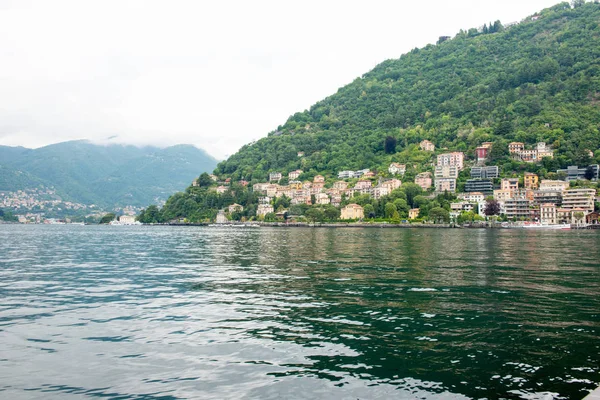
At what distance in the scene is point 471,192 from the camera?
130 m

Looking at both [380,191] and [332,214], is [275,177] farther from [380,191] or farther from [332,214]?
[332,214]

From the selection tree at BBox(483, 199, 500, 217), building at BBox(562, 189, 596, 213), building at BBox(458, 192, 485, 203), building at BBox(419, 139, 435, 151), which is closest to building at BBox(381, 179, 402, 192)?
building at BBox(458, 192, 485, 203)

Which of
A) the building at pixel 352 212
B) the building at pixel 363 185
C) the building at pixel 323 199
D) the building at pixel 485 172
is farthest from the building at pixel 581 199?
the building at pixel 323 199

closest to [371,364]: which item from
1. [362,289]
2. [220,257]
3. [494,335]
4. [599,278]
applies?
[494,335]

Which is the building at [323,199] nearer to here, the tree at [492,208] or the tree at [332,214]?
the tree at [332,214]

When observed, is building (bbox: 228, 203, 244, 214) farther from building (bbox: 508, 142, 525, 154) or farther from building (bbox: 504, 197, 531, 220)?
building (bbox: 508, 142, 525, 154)

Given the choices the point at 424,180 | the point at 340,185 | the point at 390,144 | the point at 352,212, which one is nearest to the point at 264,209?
the point at 340,185

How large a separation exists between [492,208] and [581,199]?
19.7 metres

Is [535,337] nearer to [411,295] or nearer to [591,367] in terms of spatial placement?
[591,367]

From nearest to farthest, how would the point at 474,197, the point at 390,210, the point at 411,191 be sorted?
the point at 390,210, the point at 474,197, the point at 411,191

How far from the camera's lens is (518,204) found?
118m

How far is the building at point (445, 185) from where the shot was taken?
136125 mm

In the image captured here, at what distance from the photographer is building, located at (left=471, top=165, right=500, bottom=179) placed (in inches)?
5271

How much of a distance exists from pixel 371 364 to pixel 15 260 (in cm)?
3112
